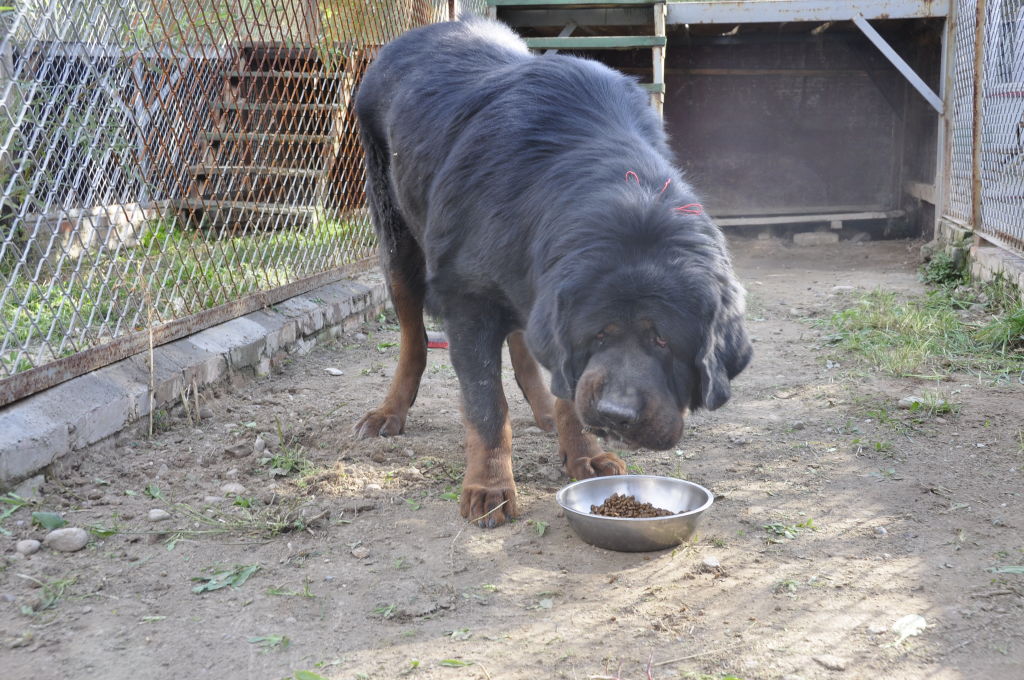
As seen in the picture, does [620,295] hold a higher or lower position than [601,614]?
higher

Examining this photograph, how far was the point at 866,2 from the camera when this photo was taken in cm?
841

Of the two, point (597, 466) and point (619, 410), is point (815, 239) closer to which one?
point (597, 466)

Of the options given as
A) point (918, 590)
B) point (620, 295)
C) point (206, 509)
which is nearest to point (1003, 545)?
point (918, 590)

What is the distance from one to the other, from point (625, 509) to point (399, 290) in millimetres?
1667

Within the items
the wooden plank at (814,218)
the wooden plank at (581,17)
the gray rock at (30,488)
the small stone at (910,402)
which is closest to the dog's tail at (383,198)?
the gray rock at (30,488)

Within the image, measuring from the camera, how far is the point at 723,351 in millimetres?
2600

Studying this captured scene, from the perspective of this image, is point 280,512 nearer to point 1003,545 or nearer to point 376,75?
point 376,75

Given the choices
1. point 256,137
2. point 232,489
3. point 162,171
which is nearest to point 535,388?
point 232,489

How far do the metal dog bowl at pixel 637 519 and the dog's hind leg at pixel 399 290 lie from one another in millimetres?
1190

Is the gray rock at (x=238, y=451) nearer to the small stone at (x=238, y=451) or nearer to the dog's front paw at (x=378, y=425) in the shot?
the small stone at (x=238, y=451)

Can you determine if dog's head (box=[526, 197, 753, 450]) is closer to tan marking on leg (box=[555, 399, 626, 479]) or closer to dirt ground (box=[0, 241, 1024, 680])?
dirt ground (box=[0, 241, 1024, 680])

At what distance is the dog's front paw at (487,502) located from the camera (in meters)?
2.99

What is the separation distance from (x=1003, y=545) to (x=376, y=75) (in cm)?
312

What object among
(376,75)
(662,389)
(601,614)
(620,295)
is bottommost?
(601,614)
